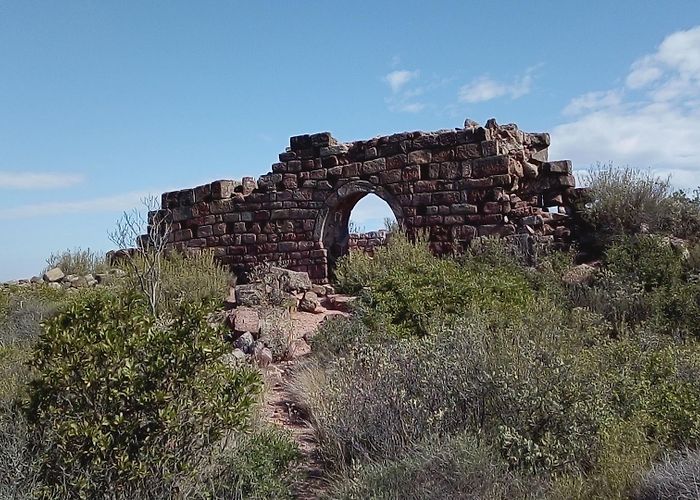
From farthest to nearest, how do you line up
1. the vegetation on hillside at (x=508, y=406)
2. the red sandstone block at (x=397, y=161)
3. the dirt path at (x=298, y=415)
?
the red sandstone block at (x=397, y=161) → the dirt path at (x=298, y=415) → the vegetation on hillside at (x=508, y=406)

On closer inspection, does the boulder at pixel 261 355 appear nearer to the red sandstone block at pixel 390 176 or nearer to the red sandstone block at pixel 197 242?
the red sandstone block at pixel 390 176

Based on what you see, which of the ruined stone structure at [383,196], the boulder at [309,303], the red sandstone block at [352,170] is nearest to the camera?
the boulder at [309,303]

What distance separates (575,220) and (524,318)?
18.1ft

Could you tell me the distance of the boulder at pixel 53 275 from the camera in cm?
1486

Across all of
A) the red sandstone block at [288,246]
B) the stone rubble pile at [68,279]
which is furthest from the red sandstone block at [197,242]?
the red sandstone block at [288,246]

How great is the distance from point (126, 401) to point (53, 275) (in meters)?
12.4

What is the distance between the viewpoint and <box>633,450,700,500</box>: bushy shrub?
354 cm

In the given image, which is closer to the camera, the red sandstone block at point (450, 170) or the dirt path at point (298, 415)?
the dirt path at point (298, 415)

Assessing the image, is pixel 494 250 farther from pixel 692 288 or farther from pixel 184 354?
pixel 184 354

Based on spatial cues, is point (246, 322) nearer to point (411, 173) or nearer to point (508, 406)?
point (508, 406)

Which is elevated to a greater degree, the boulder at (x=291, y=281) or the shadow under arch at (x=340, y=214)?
the shadow under arch at (x=340, y=214)

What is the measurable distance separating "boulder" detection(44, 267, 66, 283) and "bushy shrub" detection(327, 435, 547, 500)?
12.6 meters

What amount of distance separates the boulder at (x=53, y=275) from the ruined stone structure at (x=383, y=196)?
2.76m

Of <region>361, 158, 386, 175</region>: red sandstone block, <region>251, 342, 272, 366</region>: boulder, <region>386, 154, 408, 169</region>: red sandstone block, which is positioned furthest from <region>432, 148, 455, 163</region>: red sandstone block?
<region>251, 342, 272, 366</region>: boulder
